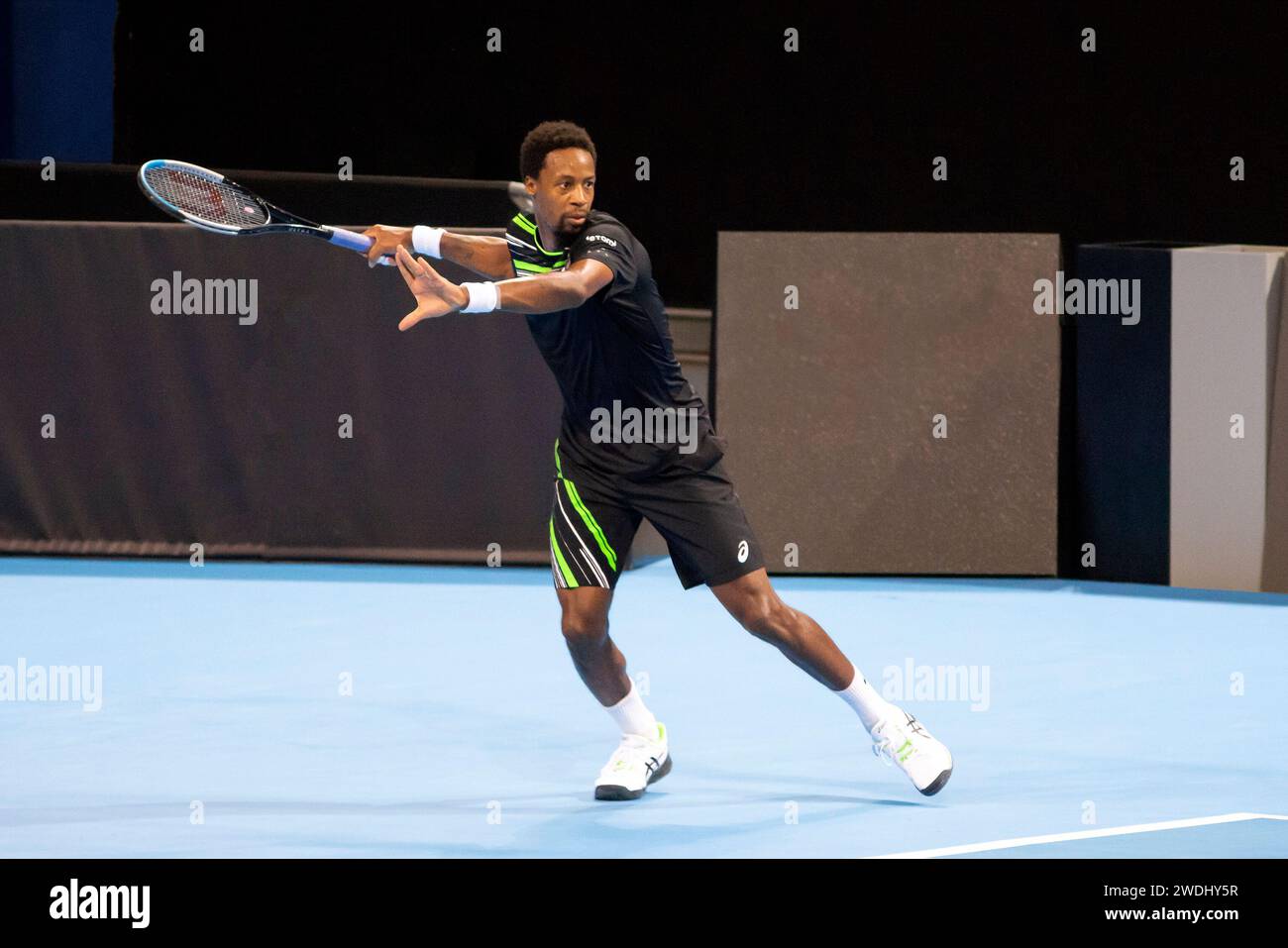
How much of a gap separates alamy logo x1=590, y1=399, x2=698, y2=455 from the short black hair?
2.23 feet

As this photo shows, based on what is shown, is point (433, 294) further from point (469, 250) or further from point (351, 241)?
point (469, 250)

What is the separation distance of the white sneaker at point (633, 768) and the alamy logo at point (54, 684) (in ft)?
6.92

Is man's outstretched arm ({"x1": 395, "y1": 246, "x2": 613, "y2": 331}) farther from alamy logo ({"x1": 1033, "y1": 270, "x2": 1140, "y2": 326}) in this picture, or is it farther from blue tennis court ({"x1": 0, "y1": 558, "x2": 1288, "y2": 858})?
alamy logo ({"x1": 1033, "y1": 270, "x2": 1140, "y2": 326})

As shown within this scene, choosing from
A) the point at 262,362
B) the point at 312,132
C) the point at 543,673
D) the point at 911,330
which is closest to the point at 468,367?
the point at 262,362

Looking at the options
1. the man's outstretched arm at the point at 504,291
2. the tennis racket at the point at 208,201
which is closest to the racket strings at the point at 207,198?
the tennis racket at the point at 208,201

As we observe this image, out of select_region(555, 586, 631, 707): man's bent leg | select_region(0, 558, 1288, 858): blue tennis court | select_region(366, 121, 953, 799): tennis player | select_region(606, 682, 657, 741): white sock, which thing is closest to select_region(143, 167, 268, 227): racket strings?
select_region(366, 121, 953, 799): tennis player

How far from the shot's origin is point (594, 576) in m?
5.52

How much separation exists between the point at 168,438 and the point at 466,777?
15.9ft

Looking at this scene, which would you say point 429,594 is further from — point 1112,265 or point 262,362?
point 1112,265

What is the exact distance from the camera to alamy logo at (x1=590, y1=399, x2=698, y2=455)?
17.8ft

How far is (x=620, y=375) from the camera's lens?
5520 millimetres

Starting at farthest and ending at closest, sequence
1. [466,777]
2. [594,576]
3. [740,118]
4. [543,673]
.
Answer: [740,118] < [543,673] < [466,777] < [594,576]

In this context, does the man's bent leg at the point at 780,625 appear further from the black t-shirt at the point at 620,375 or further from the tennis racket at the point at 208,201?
the tennis racket at the point at 208,201

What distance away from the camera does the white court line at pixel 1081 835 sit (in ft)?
16.5
